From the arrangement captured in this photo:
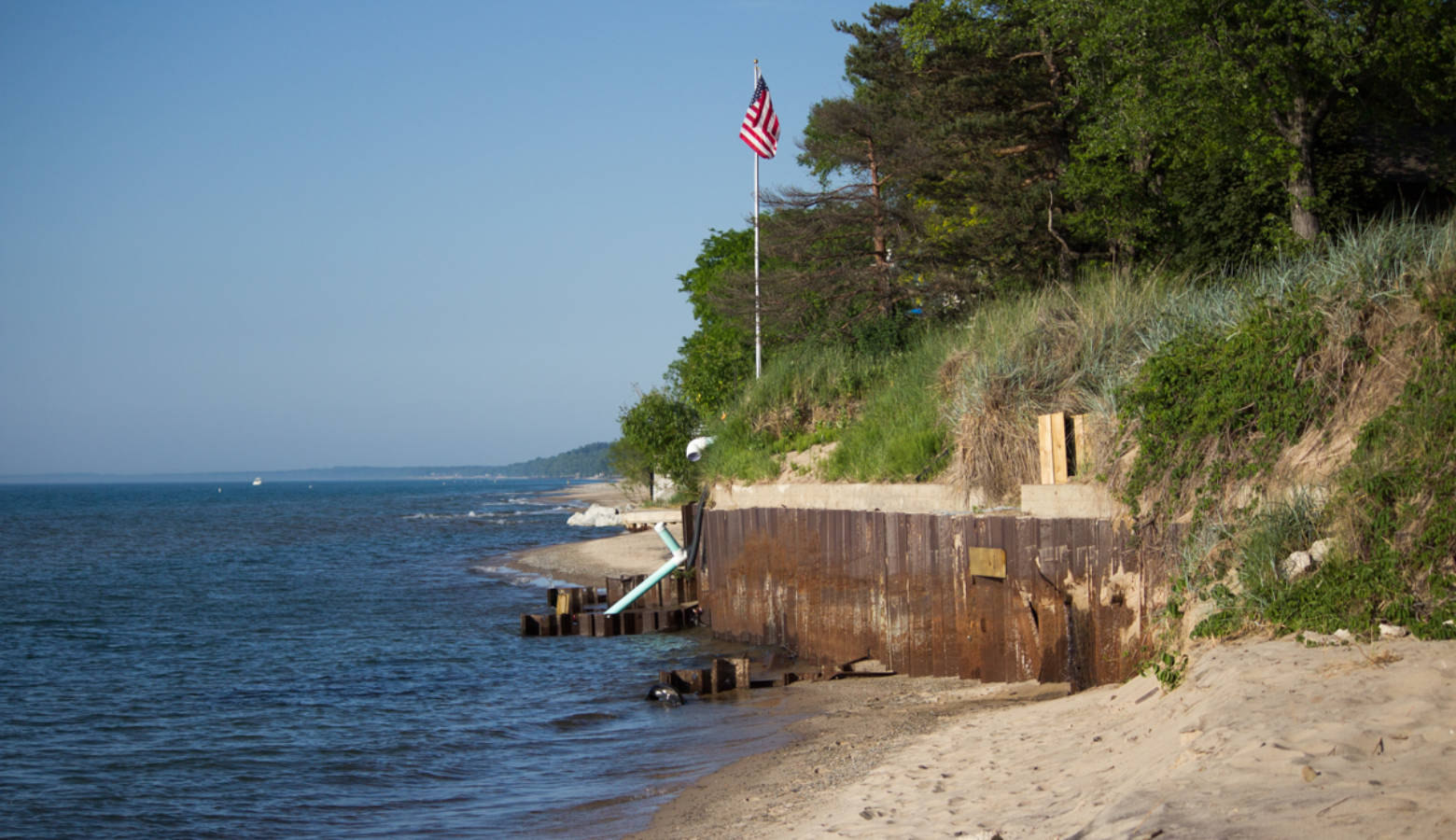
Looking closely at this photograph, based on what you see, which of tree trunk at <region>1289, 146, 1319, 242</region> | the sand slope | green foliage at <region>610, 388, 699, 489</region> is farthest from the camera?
green foliage at <region>610, 388, 699, 489</region>

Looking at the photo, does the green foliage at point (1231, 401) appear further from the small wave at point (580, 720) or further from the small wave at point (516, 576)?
the small wave at point (516, 576)

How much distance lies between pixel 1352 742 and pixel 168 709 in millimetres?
14171

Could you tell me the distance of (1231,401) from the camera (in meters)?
9.24

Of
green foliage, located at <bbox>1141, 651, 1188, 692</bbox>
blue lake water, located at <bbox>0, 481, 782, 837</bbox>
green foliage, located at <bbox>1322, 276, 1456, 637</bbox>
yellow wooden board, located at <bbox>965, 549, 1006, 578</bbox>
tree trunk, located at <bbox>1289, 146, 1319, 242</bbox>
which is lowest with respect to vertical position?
blue lake water, located at <bbox>0, 481, 782, 837</bbox>

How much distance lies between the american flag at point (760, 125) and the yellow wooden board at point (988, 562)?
60.7 ft

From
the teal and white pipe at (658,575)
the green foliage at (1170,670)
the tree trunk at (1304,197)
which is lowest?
the teal and white pipe at (658,575)

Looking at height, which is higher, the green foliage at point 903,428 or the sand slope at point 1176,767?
the green foliage at point 903,428

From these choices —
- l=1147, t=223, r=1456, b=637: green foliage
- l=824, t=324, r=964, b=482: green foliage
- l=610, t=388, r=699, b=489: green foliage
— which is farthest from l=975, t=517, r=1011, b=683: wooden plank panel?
l=610, t=388, r=699, b=489: green foliage

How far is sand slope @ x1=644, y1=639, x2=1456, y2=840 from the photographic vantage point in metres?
5.04

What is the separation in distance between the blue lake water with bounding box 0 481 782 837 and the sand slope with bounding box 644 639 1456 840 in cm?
154

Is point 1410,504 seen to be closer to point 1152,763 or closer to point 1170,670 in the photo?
point 1170,670

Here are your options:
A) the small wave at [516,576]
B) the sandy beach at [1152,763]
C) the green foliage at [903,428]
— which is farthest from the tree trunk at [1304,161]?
the small wave at [516,576]

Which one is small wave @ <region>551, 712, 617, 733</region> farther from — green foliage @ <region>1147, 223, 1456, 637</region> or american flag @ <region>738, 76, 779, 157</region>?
american flag @ <region>738, 76, 779, 157</region>

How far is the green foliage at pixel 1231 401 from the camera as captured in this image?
9008 millimetres
